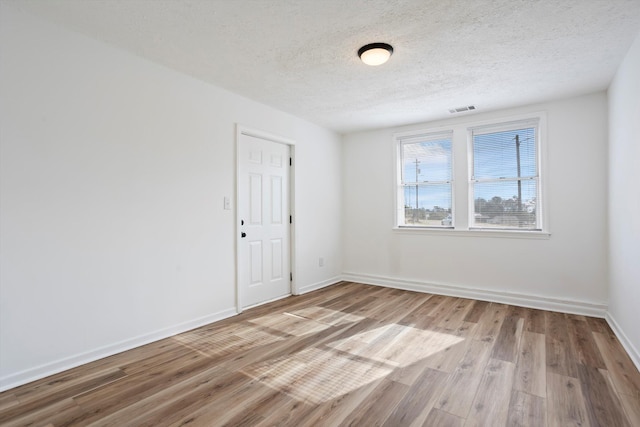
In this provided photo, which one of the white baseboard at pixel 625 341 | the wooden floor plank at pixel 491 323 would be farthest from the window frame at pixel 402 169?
the white baseboard at pixel 625 341

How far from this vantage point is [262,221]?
4.21 meters

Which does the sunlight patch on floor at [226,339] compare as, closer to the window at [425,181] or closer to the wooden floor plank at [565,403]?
the wooden floor plank at [565,403]

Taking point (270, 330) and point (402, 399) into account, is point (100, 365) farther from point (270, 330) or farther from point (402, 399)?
point (402, 399)

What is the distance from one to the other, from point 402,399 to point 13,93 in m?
3.27

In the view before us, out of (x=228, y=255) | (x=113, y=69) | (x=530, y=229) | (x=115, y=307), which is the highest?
(x=113, y=69)

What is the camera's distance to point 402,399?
207cm

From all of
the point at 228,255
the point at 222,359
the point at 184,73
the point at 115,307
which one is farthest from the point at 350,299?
the point at 184,73

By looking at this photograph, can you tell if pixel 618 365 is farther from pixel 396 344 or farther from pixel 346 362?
pixel 346 362

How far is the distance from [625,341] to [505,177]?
2166 millimetres

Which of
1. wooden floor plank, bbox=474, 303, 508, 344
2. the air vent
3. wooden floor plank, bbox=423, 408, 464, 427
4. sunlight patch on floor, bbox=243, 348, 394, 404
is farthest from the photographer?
the air vent

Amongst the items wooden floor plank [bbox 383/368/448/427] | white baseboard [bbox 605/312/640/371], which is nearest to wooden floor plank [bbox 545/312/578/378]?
white baseboard [bbox 605/312/640/371]

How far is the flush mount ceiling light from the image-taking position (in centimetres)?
262

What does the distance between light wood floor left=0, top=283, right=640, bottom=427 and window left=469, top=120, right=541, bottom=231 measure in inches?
53.1

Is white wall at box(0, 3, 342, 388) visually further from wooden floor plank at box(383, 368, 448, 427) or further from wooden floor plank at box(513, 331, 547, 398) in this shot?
wooden floor plank at box(513, 331, 547, 398)
